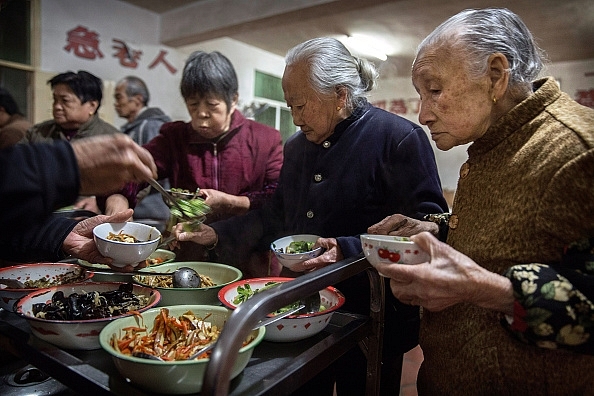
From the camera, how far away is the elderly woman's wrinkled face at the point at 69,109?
2506mm

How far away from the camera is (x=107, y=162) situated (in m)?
1.09

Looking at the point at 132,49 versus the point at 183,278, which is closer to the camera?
the point at 183,278

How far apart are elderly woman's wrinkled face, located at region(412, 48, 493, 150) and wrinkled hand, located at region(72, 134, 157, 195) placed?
0.77 meters

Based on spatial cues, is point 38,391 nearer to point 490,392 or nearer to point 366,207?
point 366,207

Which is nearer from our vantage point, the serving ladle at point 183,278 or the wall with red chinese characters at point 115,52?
the serving ladle at point 183,278

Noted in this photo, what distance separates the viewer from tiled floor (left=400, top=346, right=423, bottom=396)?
2764mm

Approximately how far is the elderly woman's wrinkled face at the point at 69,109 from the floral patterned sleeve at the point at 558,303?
95.0 inches

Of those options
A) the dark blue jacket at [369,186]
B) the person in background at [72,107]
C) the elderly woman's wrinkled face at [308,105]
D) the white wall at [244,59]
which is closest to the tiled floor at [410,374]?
the dark blue jacket at [369,186]

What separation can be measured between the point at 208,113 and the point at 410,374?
2221mm

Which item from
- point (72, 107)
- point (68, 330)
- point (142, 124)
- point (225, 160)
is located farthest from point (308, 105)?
point (142, 124)

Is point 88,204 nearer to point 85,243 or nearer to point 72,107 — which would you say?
point 72,107

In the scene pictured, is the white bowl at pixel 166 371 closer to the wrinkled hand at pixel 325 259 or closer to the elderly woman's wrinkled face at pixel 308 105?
the wrinkled hand at pixel 325 259

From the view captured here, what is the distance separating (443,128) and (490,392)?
66 centimetres

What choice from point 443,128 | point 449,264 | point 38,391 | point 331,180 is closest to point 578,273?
point 449,264
